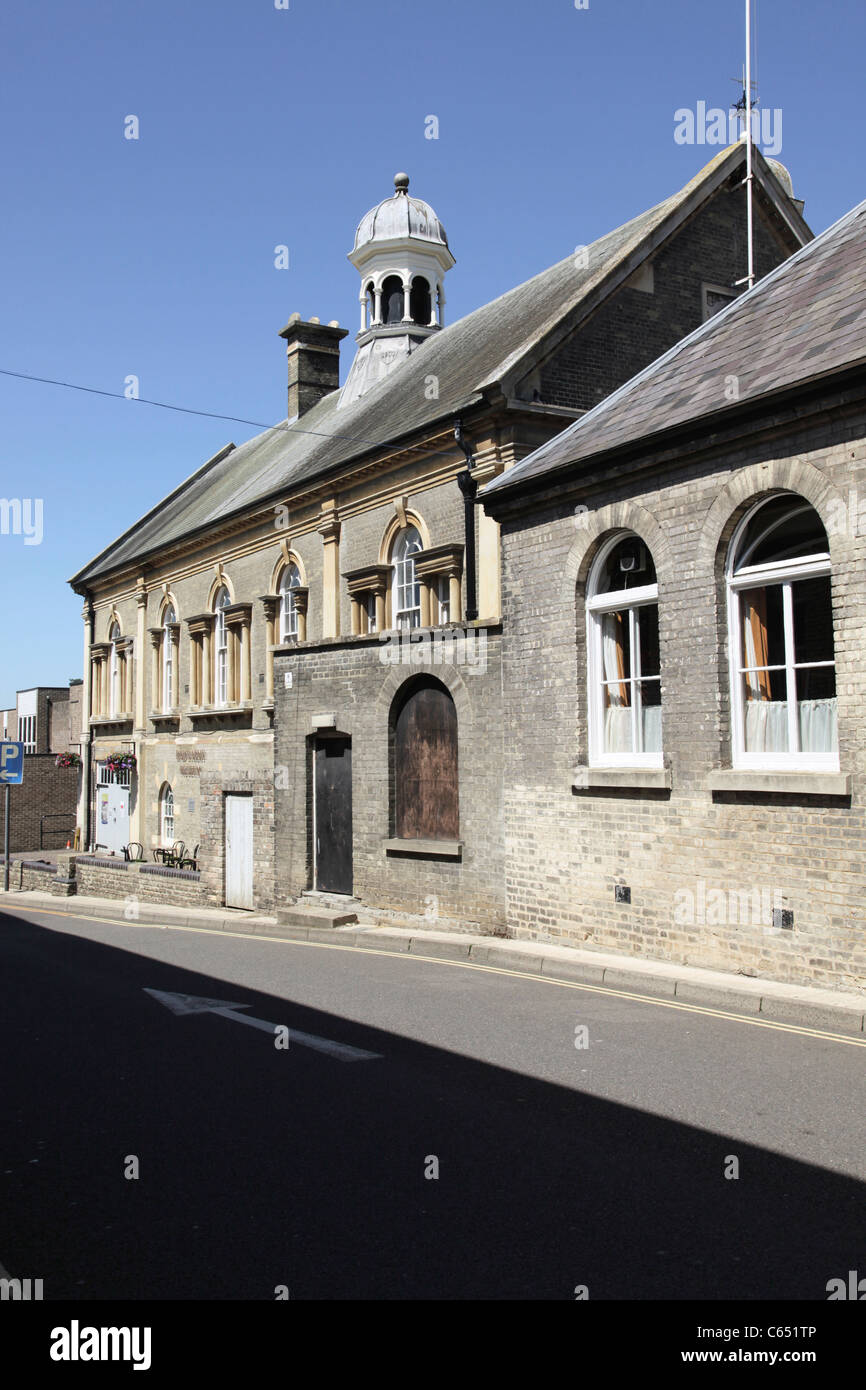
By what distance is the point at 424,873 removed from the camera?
49.0ft

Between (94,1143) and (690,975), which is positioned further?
(690,975)

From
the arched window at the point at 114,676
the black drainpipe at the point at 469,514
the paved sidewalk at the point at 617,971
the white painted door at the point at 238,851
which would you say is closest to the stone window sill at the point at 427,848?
the paved sidewalk at the point at 617,971

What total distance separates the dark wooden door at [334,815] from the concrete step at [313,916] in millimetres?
459

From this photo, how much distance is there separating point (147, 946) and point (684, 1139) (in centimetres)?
1042

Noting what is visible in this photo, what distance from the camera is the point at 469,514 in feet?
61.4

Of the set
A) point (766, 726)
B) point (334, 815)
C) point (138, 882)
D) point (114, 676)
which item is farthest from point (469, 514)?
point (114, 676)

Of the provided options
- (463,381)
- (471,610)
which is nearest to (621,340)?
(463,381)

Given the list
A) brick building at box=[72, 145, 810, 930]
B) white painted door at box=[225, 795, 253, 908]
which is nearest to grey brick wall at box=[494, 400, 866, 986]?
brick building at box=[72, 145, 810, 930]

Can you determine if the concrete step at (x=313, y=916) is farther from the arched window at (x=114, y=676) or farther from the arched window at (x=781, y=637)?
the arched window at (x=114, y=676)

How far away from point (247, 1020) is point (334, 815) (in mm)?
7767

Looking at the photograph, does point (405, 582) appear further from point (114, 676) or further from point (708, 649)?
point (114, 676)

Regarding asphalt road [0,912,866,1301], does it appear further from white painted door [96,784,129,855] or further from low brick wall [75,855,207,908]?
white painted door [96,784,129,855]

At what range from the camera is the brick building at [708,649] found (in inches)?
380
